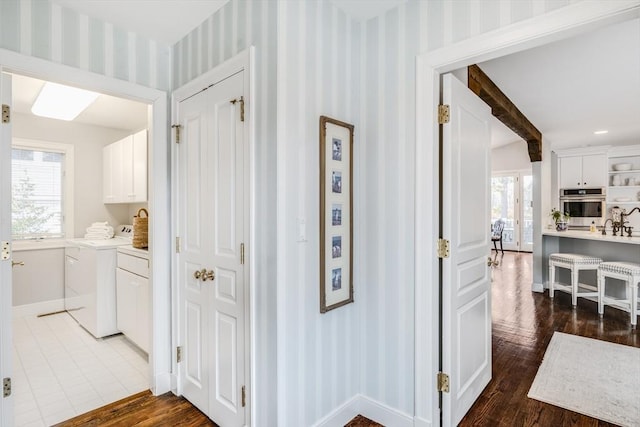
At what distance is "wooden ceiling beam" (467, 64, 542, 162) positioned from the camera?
2.55m

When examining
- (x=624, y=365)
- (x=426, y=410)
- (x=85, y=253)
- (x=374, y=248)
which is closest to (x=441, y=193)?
(x=374, y=248)

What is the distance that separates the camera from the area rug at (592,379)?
84.7 inches

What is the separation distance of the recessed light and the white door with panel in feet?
5.14

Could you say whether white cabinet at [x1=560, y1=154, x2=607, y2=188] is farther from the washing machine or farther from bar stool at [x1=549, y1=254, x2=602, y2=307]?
the washing machine

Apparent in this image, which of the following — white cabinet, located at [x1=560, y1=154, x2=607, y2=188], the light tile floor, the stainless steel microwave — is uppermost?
white cabinet, located at [x1=560, y1=154, x2=607, y2=188]

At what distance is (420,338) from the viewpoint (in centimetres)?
183

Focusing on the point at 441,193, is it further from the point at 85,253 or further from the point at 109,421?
the point at 85,253

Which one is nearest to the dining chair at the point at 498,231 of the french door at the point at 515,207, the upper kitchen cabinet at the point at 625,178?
the french door at the point at 515,207

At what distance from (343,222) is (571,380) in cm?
225

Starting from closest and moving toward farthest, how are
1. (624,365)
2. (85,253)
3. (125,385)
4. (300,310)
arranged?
(300,310) → (125,385) → (624,365) → (85,253)

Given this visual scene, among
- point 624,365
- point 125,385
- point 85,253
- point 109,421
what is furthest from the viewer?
point 85,253

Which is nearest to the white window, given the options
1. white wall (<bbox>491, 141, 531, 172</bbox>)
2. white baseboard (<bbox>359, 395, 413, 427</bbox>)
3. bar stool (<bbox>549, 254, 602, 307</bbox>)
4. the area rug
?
white baseboard (<bbox>359, 395, 413, 427</bbox>)

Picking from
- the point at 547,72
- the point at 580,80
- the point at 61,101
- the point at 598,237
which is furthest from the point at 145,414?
the point at 598,237

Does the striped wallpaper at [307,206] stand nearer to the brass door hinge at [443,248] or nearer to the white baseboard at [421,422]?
the white baseboard at [421,422]
